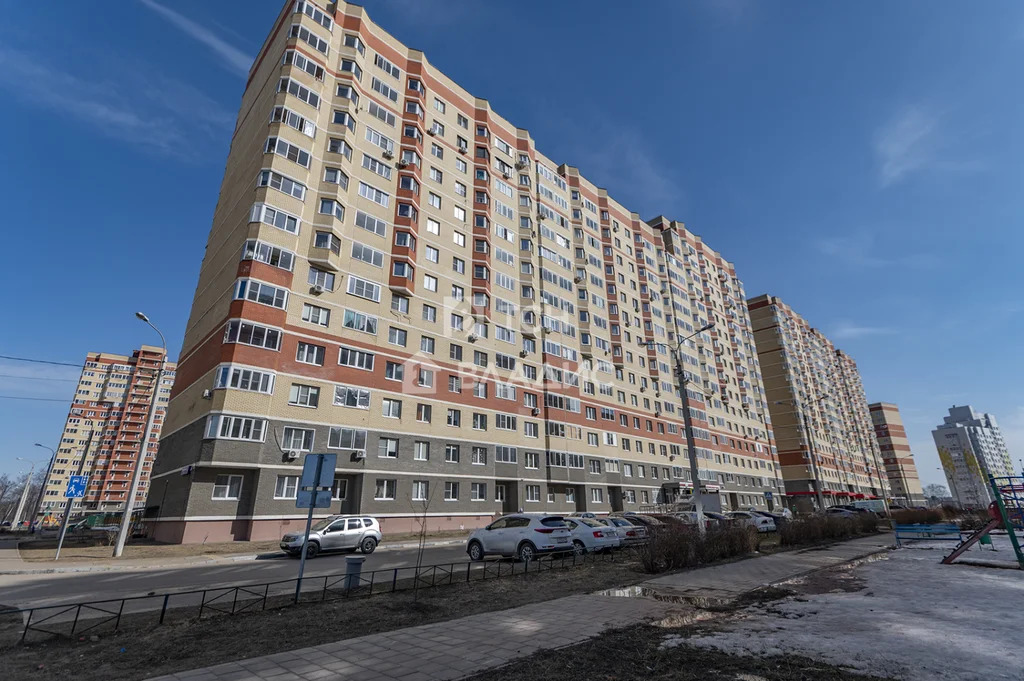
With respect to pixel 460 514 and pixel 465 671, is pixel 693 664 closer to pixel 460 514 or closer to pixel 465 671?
pixel 465 671

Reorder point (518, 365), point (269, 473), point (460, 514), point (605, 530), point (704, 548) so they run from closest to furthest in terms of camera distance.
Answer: point (704, 548)
point (605, 530)
point (269, 473)
point (460, 514)
point (518, 365)

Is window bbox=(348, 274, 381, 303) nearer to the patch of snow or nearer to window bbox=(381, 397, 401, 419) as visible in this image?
window bbox=(381, 397, 401, 419)

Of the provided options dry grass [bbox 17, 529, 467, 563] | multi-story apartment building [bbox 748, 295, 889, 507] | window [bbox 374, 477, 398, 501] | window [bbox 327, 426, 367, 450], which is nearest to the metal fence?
dry grass [bbox 17, 529, 467, 563]

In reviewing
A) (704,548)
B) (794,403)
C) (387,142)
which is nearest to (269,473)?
(704,548)

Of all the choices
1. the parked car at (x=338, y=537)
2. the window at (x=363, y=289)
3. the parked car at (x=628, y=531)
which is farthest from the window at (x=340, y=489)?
the parked car at (x=628, y=531)

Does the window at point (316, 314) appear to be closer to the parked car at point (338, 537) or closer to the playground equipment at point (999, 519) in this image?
the parked car at point (338, 537)

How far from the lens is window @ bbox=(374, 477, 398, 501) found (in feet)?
102

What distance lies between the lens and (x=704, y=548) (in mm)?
15734

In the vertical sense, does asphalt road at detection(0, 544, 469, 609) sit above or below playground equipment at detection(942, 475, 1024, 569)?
below

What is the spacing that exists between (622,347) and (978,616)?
50686 millimetres

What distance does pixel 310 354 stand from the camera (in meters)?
30.5

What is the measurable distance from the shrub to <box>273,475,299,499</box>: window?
21.0 meters

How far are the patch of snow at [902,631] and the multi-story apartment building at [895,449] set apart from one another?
15432 cm

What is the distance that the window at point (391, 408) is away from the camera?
3293 centimetres
